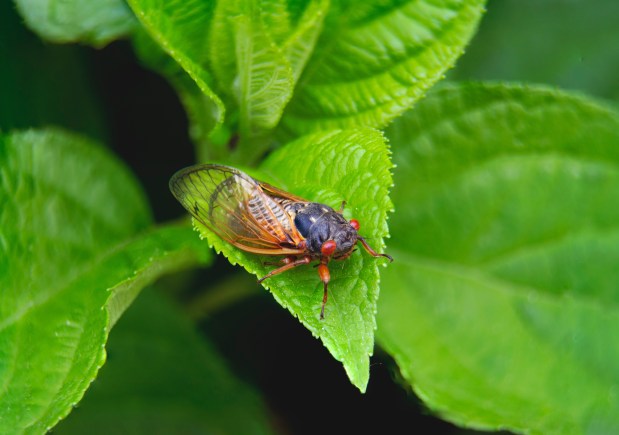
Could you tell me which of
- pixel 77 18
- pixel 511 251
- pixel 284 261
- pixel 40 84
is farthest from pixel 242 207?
pixel 40 84

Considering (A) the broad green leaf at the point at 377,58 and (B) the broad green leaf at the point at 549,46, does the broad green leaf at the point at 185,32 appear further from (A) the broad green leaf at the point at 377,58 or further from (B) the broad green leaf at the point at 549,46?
(B) the broad green leaf at the point at 549,46

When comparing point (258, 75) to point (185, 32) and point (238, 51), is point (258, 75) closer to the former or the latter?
point (238, 51)

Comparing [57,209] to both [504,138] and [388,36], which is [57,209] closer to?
[388,36]

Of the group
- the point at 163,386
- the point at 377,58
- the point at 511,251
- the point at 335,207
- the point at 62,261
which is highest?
the point at 377,58

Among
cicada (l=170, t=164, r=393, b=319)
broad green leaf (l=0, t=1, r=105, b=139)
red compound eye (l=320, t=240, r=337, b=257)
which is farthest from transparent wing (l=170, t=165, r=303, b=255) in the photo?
broad green leaf (l=0, t=1, r=105, b=139)

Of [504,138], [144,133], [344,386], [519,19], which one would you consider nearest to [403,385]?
[344,386]

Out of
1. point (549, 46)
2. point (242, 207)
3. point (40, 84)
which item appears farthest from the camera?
point (549, 46)
